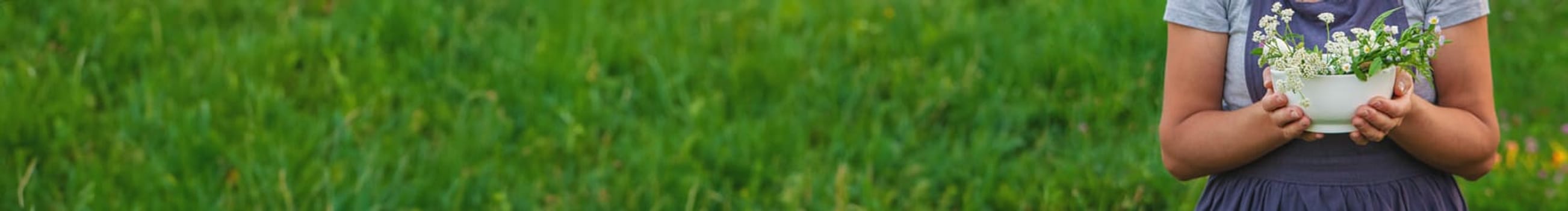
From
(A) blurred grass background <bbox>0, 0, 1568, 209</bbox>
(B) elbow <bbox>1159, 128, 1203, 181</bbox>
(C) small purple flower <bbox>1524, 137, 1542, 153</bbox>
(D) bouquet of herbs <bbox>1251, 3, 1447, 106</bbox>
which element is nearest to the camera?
(D) bouquet of herbs <bbox>1251, 3, 1447, 106</bbox>

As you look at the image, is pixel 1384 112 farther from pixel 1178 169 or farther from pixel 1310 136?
pixel 1178 169

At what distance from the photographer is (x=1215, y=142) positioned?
184cm

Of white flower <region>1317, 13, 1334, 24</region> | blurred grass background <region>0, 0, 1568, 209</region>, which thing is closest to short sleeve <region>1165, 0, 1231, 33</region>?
white flower <region>1317, 13, 1334, 24</region>

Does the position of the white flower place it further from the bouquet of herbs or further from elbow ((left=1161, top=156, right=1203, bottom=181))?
elbow ((left=1161, top=156, right=1203, bottom=181))

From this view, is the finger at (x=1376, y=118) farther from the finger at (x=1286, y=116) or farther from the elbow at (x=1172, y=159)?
the elbow at (x=1172, y=159)

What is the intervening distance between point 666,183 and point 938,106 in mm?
815

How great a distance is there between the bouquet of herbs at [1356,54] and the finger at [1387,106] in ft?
0.09

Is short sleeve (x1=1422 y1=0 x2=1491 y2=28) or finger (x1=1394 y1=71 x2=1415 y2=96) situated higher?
short sleeve (x1=1422 y1=0 x2=1491 y2=28)

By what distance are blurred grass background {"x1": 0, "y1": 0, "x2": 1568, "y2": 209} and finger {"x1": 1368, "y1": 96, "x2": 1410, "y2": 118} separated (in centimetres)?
204

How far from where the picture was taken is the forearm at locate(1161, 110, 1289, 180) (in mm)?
1779

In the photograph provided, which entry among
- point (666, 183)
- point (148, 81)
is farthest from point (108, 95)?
point (666, 183)

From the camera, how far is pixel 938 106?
4.29m

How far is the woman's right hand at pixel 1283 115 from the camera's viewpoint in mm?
1682

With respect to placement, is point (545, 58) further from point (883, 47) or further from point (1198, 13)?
point (1198, 13)
